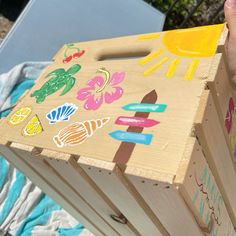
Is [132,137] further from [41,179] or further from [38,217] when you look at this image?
[38,217]

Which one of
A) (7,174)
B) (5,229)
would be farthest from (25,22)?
(5,229)

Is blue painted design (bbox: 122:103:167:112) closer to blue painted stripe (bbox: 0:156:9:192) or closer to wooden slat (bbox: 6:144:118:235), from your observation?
wooden slat (bbox: 6:144:118:235)

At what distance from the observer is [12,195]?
1.33m

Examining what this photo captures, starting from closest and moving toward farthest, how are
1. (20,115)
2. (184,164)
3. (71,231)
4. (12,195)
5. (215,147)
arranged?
1. (184,164)
2. (215,147)
3. (20,115)
4. (71,231)
5. (12,195)

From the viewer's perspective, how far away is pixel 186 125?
597 millimetres

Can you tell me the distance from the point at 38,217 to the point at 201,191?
2.48 ft

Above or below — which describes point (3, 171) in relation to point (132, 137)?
below

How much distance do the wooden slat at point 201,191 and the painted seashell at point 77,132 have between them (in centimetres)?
16

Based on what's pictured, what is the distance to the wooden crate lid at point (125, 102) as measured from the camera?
607 millimetres

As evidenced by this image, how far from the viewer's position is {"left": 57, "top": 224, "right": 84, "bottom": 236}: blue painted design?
1.21 meters

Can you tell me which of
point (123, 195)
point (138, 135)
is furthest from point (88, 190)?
point (138, 135)

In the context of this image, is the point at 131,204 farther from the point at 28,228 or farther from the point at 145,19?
the point at 145,19

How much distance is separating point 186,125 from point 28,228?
2.66ft

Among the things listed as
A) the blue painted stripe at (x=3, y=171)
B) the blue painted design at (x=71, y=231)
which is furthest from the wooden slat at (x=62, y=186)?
the blue painted stripe at (x=3, y=171)
